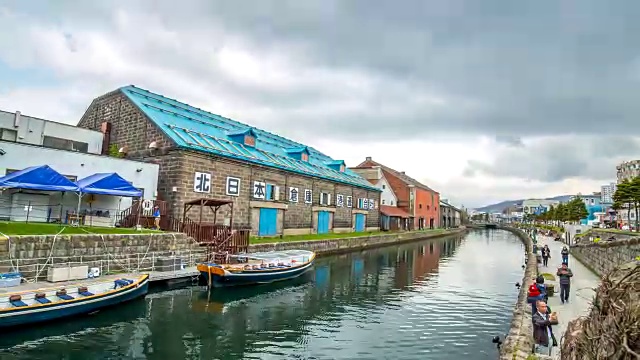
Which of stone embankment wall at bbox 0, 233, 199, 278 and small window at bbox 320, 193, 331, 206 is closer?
stone embankment wall at bbox 0, 233, 199, 278

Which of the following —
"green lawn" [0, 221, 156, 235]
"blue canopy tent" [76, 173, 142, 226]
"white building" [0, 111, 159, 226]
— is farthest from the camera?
"white building" [0, 111, 159, 226]

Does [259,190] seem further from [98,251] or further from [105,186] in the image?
[98,251]

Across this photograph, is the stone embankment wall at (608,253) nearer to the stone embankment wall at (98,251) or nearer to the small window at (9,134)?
the stone embankment wall at (98,251)

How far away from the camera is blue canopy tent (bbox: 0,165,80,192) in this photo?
59.3 feet

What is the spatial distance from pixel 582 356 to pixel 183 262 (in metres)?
19.1

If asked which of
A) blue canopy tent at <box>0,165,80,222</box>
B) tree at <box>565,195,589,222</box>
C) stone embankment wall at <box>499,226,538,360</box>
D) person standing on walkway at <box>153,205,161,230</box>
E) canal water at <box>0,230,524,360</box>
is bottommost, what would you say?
canal water at <box>0,230,524,360</box>

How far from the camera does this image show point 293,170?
35.8 meters

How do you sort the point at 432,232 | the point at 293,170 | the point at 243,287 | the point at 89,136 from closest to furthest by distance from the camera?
1. the point at 243,287
2. the point at 89,136
3. the point at 293,170
4. the point at 432,232

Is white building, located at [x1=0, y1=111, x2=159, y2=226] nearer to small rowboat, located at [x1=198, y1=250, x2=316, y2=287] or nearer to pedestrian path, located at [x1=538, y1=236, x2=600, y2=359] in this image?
small rowboat, located at [x1=198, y1=250, x2=316, y2=287]

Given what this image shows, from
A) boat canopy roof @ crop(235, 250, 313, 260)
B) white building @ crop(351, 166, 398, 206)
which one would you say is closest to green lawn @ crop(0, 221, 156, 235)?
boat canopy roof @ crop(235, 250, 313, 260)

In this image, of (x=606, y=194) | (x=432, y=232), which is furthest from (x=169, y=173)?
(x=606, y=194)

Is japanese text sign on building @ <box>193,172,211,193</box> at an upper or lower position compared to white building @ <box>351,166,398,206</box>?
lower

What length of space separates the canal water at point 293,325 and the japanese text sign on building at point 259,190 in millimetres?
11068

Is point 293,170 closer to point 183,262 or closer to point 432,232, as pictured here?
point 183,262
